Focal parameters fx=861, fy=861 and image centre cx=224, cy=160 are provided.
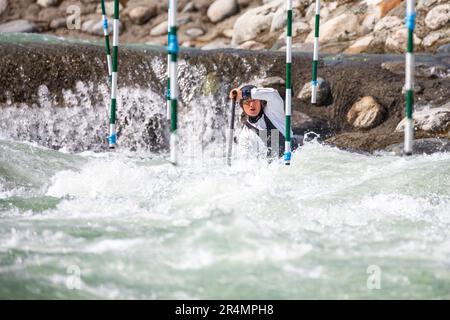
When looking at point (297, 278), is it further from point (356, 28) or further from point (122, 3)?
point (122, 3)

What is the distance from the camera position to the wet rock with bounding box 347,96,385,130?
38.3 feet

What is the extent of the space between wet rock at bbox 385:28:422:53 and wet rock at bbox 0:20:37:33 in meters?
8.84

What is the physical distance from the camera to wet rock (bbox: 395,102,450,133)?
10742 millimetres

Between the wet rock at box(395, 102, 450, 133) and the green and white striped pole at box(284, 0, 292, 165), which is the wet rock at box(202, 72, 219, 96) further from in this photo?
the green and white striped pole at box(284, 0, 292, 165)

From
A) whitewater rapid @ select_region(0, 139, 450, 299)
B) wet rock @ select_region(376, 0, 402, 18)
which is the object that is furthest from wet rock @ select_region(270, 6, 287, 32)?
whitewater rapid @ select_region(0, 139, 450, 299)

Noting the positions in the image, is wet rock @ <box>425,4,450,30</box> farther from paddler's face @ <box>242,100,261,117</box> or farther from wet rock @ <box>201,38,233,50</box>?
paddler's face @ <box>242,100,261,117</box>

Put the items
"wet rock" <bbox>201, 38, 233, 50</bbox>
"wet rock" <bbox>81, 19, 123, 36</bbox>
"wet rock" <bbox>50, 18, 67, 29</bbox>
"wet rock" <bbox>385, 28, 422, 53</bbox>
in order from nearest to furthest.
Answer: "wet rock" <bbox>385, 28, 422, 53</bbox>
"wet rock" <bbox>201, 38, 233, 50</bbox>
"wet rock" <bbox>81, 19, 123, 36</bbox>
"wet rock" <bbox>50, 18, 67, 29</bbox>

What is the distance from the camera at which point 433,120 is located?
1082cm

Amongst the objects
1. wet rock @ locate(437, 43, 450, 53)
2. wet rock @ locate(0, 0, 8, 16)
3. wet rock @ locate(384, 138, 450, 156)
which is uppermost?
wet rock @ locate(0, 0, 8, 16)

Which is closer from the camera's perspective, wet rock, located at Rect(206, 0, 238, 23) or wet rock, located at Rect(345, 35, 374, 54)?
wet rock, located at Rect(345, 35, 374, 54)

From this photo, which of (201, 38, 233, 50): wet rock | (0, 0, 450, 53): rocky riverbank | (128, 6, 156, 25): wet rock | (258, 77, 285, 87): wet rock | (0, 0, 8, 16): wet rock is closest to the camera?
(258, 77, 285, 87): wet rock

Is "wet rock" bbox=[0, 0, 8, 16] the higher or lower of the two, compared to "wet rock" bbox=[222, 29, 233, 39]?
higher

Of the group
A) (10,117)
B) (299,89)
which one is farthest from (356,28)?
(10,117)
